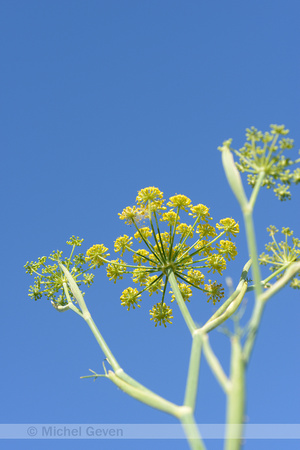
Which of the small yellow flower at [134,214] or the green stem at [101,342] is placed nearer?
the green stem at [101,342]

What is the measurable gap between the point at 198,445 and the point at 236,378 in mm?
532

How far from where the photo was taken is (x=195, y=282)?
5969 mm

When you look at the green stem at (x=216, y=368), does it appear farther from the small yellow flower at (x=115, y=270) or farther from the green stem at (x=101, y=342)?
the small yellow flower at (x=115, y=270)

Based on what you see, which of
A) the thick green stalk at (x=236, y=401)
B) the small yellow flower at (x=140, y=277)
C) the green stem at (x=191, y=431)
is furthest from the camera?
the small yellow flower at (x=140, y=277)

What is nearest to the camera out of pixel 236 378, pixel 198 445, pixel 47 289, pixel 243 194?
pixel 236 378

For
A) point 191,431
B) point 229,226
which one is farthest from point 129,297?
point 191,431

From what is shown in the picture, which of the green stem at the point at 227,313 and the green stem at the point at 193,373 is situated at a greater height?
the green stem at the point at 227,313

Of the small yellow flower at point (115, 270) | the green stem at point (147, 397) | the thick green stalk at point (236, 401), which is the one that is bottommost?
the thick green stalk at point (236, 401)

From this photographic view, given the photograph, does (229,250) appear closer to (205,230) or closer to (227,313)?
(205,230)

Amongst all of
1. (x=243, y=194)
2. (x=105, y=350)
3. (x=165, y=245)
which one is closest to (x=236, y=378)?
(x=243, y=194)

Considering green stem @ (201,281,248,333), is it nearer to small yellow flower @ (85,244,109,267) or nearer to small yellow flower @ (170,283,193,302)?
small yellow flower @ (170,283,193,302)

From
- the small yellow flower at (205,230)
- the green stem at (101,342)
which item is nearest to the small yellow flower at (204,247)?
the small yellow flower at (205,230)

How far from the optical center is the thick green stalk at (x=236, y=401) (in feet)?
7.48

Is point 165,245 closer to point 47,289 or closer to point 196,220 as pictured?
point 196,220
